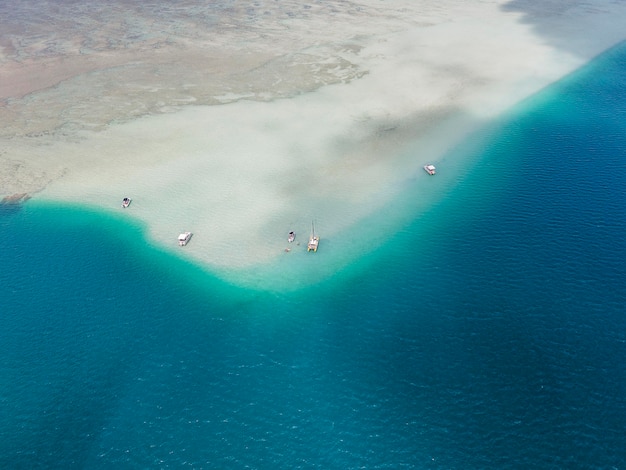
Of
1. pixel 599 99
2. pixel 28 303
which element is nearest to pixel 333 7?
pixel 599 99

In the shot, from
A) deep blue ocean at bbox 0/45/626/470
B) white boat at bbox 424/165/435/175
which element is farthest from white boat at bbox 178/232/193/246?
white boat at bbox 424/165/435/175

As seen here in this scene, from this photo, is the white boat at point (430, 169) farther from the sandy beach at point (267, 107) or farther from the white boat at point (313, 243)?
the white boat at point (313, 243)

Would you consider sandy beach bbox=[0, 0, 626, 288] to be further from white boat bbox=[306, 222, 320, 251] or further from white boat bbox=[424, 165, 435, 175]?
white boat bbox=[424, 165, 435, 175]

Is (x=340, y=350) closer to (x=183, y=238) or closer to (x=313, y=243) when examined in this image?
(x=313, y=243)

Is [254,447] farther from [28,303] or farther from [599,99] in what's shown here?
[599,99]

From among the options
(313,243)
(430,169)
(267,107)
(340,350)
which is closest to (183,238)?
(313,243)

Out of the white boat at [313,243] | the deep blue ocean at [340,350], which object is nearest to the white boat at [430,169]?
the deep blue ocean at [340,350]
